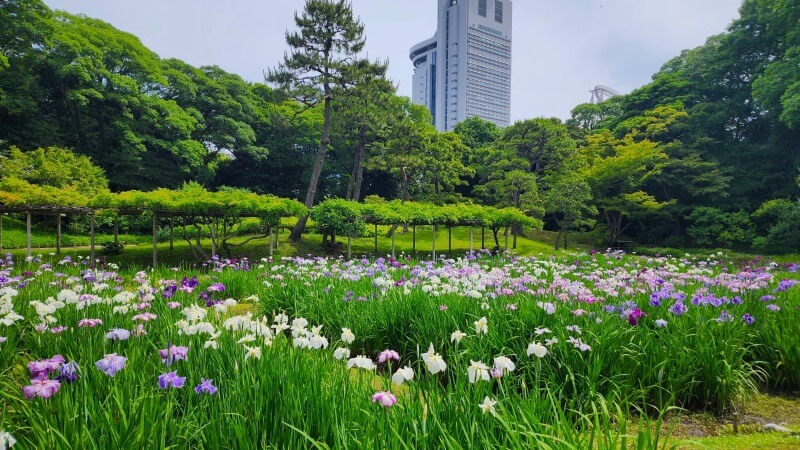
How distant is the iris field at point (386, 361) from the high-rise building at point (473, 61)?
283ft

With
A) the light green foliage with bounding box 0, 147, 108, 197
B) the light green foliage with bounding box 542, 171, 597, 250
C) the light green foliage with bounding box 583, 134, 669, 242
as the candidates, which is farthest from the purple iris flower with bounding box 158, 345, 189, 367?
the light green foliage with bounding box 583, 134, 669, 242

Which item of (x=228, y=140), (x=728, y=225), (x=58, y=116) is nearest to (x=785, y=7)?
(x=728, y=225)

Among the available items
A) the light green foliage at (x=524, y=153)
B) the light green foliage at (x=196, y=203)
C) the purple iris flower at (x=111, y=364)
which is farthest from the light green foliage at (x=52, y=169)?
the light green foliage at (x=524, y=153)

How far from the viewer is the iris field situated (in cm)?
195

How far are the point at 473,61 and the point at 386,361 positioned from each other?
93760mm

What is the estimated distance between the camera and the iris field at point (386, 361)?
6.40ft

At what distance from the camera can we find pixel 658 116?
101 ft

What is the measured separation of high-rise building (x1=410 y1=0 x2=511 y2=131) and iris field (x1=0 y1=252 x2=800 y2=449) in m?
86.1

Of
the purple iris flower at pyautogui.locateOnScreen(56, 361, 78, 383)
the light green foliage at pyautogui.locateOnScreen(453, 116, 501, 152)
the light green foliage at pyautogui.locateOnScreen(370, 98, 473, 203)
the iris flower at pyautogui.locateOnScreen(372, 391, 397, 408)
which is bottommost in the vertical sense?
the purple iris flower at pyautogui.locateOnScreen(56, 361, 78, 383)

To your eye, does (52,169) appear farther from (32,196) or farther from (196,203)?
(196,203)

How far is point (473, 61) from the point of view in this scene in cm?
8912

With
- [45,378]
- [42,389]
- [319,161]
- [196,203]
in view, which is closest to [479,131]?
[319,161]

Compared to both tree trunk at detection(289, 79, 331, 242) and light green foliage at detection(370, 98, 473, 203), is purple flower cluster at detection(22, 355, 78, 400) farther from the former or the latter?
light green foliage at detection(370, 98, 473, 203)

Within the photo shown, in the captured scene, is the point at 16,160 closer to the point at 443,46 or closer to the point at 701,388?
the point at 701,388
